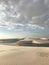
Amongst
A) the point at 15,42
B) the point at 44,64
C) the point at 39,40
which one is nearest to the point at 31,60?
the point at 44,64

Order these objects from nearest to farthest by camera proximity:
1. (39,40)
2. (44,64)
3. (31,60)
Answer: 1. (44,64)
2. (31,60)
3. (39,40)

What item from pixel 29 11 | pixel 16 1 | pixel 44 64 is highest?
pixel 16 1

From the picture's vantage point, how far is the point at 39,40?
2990 millimetres

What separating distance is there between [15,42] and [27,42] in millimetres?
320

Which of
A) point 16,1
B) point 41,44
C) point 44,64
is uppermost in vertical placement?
point 16,1

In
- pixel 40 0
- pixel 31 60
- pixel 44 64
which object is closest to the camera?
pixel 44 64

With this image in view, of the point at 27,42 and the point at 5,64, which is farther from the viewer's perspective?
the point at 27,42

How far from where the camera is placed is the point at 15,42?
126 inches

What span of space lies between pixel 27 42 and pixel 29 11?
838 mm

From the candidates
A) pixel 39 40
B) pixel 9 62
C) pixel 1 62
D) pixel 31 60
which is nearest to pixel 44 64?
pixel 31 60

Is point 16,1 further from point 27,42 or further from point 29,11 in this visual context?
point 27,42

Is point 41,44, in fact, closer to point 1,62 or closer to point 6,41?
point 6,41

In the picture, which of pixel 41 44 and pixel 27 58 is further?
pixel 41 44

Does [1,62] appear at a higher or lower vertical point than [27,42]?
lower
